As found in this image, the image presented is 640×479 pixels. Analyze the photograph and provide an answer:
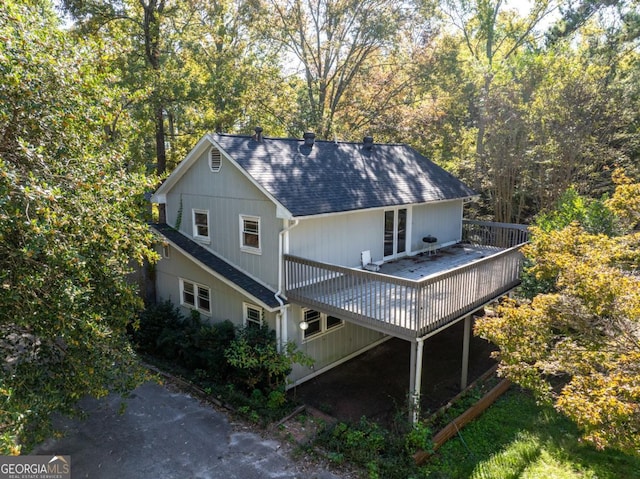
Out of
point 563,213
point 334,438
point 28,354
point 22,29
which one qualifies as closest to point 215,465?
point 334,438

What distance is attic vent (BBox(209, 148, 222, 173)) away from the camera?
12031 mm

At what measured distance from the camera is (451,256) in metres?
14.9

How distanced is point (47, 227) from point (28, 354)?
284 cm

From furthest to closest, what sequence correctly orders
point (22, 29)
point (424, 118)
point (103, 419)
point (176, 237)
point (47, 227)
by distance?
point (424, 118)
point (176, 237)
point (103, 419)
point (22, 29)
point (47, 227)

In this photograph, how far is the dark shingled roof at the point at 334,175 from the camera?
11078 millimetres

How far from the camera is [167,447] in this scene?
352 inches

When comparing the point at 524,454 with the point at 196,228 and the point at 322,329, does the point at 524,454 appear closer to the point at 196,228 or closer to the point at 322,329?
the point at 322,329

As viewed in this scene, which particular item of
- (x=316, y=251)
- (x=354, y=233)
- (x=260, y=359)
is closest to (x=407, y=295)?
(x=316, y=251)

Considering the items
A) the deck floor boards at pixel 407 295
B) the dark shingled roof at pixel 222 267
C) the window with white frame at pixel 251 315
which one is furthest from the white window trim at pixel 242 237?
the deck floor boards at pixel 407 295

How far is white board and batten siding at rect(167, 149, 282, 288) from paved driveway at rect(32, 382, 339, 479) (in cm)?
383

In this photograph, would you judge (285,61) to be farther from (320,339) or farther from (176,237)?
(320,339)

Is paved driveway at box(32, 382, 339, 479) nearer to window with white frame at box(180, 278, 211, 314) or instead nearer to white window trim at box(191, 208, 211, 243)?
window with white frame at box(180, 278, 211, 314)

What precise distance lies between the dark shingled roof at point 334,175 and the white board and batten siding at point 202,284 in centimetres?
331

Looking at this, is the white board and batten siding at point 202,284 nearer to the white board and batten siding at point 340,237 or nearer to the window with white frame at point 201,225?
the window with white frame at point 201,225
